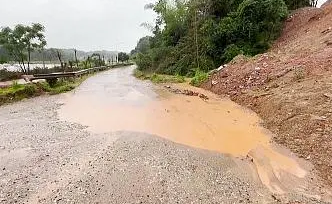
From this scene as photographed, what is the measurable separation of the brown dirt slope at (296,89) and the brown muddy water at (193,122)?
1.38 ft

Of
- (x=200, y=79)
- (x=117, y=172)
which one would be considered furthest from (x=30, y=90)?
(x=117, y=172)

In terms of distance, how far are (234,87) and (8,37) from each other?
2409 centimetres

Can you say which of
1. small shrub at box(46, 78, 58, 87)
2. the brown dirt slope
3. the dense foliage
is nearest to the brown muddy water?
the brown dirt slope

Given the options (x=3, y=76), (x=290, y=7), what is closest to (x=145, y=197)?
(x=3, y=76)

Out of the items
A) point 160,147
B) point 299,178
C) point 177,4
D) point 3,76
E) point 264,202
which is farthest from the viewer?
point 177,4

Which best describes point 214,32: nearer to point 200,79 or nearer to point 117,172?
point 200,79

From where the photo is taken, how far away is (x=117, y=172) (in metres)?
6.09

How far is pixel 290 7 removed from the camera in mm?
27297

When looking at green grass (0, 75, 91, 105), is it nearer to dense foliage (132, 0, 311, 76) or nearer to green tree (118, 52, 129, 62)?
dense foliage (132, 0, 311, 76)

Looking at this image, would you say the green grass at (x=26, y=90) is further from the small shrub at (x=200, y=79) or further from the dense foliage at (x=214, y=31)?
the dense foliage at (x=214, y=31)

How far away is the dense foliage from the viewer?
67.4 ft

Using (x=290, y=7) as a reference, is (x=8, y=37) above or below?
below

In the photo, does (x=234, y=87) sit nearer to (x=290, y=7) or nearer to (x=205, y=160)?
(x=205, y=160)

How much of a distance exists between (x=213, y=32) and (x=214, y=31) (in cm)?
14
